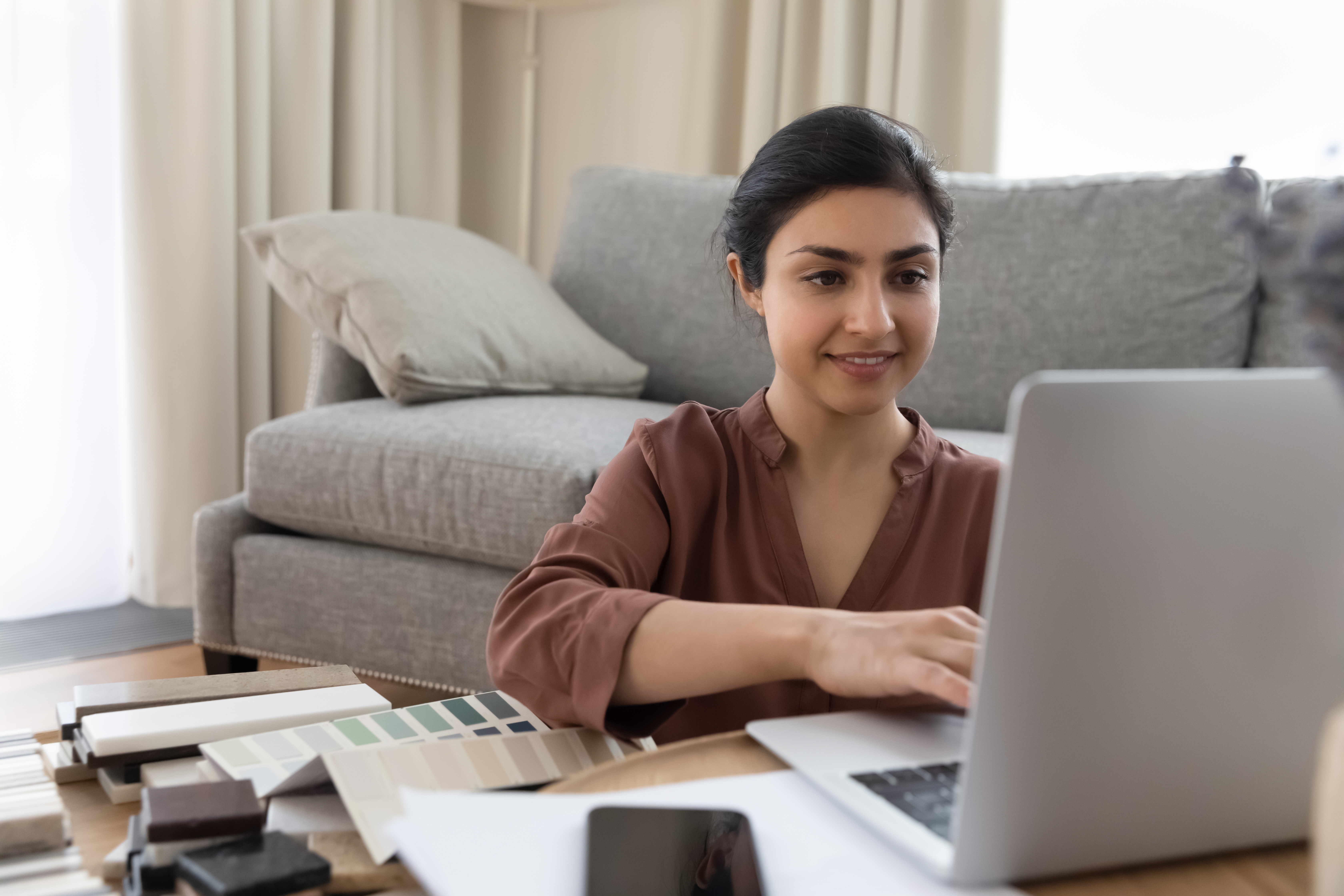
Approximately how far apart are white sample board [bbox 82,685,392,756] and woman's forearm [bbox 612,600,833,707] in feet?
0.67

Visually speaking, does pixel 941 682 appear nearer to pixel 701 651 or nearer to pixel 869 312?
pixel 701 651

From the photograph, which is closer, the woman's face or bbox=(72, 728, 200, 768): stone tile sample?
bbox=(72, 728, 200, 768): stone tile sample

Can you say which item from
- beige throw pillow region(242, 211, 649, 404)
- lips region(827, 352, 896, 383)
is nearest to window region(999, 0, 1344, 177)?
beige throw pillow region(242, 211, 649, 404)

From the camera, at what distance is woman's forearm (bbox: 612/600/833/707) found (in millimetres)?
704

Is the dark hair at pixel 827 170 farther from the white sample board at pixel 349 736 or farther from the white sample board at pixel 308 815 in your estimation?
the white sample board at pixel 308 815

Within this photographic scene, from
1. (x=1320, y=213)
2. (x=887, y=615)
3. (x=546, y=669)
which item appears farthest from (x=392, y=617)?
(x=1320, y=213)

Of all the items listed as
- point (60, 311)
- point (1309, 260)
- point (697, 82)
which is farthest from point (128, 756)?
point (697, 82)

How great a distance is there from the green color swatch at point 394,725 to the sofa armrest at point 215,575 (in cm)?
135

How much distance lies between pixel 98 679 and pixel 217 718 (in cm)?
150

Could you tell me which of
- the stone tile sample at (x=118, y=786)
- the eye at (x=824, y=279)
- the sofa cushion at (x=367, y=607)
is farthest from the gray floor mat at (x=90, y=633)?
the eye at (x=824, y=279)

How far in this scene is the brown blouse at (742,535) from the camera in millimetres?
896

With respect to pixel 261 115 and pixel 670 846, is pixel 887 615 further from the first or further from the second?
pixel 261 115

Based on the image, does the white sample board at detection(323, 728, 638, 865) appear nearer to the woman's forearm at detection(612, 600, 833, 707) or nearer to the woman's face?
the woman's forearm at detection(612, 600, 833, 707)


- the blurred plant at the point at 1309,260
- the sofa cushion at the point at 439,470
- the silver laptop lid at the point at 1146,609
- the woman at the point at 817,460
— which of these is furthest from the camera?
the sofa cushion at the point at 439,470
